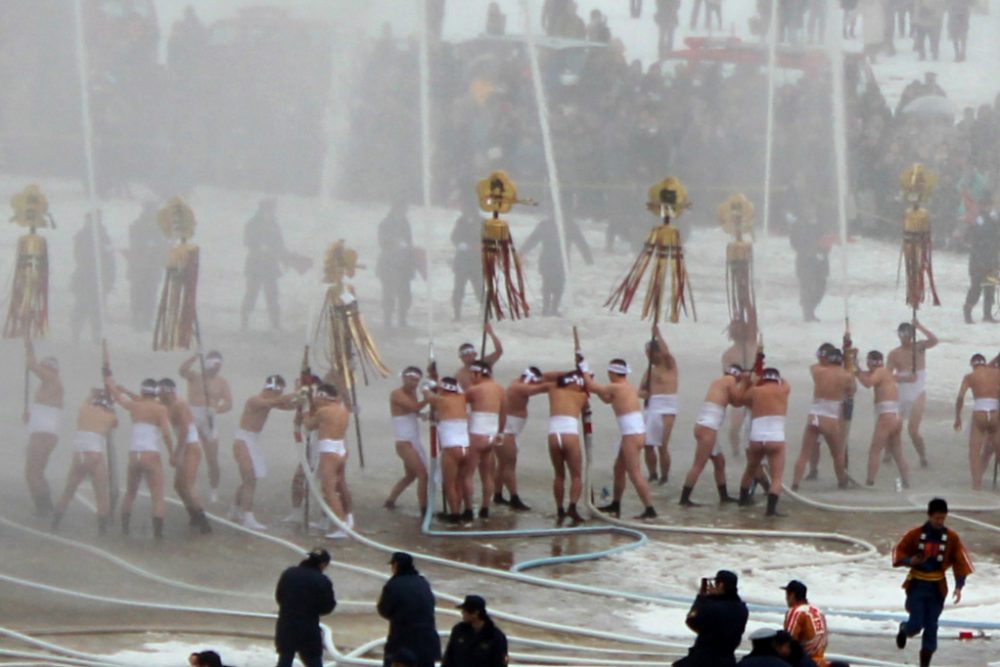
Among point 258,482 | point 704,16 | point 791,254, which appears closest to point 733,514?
point 258,482

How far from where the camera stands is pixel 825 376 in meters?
18.4

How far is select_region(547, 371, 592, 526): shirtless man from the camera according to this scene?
55.7 feet

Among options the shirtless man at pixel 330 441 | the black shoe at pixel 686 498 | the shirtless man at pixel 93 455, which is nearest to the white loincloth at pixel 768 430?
the black shoe at pixel 686 498

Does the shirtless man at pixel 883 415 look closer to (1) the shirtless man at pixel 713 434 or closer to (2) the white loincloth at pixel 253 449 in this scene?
(1) the shirtless man at pixel 713 434

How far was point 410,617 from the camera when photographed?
36.9ft

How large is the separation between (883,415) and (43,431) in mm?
6987

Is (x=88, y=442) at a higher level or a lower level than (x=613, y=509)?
higher

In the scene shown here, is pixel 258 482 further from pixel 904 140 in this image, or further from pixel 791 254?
pixel 904 140

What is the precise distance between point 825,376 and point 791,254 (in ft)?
30.5

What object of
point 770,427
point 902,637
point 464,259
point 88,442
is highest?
point 464,259

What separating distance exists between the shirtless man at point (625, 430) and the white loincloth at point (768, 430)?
89 centimetres

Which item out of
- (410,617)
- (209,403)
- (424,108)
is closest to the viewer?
(410,617)

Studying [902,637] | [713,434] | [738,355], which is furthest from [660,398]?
[902,637]

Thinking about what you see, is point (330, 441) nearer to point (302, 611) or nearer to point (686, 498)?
point (686, 498)
